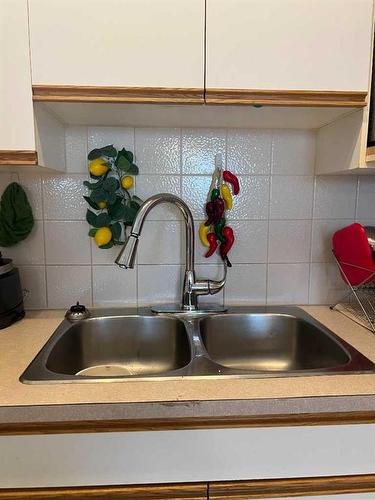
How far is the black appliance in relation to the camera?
1023 mm

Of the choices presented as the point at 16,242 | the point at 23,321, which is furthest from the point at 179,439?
the point at 16,242

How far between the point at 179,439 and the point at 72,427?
0.20 metres

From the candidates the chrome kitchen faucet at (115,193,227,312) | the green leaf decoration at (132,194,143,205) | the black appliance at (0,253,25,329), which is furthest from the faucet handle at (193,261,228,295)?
the black appliance at (0,253,25,329)

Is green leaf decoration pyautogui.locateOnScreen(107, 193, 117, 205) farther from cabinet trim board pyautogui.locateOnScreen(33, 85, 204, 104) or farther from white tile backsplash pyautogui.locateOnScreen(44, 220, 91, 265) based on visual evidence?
cabinet trim board pyautogui.locateOnScreen(33, 85, 204, 104)

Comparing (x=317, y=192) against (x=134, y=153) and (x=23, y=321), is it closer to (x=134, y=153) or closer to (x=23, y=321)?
(x=134, y=153)

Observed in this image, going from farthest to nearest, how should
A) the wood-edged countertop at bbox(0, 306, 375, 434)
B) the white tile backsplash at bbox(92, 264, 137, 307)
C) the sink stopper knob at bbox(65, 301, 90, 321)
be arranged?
the white tile backsplash at bbox(92, 264, 137, 307) < the sink stopper knob at bbox(65, 301, 90, 321) < the wood-edged countertop at bbox(0, 306, 375, 434)

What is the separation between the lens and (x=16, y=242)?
1173 millimetres

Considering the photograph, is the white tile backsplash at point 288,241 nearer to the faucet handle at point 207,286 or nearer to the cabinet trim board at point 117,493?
the faucet handle at point 207,286

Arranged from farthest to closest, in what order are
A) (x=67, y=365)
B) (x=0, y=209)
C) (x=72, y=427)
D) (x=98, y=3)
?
(x=0, y=209), (x=67, y=365), (x=98, y=3), (x=72, y=427)

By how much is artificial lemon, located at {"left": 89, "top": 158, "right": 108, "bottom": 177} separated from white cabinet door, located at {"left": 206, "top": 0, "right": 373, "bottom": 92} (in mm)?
418

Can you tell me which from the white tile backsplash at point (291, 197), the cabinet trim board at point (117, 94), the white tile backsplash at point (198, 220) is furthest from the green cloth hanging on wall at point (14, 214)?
the white tile backsplash at point (291, 197)

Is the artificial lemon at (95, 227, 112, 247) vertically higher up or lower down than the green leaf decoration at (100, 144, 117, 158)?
lower down

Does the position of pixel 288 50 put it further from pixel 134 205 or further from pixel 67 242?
pixel 67 242

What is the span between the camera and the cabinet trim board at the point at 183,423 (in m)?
0.70
